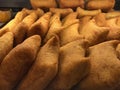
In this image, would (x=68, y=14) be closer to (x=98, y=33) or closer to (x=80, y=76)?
(x=98, y=33)

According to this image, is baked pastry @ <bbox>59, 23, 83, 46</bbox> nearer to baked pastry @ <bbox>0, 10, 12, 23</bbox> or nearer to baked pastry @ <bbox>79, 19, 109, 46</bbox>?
baked pastry @ <bbox>79, 19, 109, 46</bbox>

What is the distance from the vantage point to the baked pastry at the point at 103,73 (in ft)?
2.07

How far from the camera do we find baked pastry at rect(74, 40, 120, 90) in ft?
2.07

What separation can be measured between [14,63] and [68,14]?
75cm

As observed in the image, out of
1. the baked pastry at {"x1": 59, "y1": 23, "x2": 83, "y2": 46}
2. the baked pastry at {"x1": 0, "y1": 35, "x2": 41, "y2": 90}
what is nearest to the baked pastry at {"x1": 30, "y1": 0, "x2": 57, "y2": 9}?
the baked pastry at {"x1": 59, "y1": 23, "x2": 83, "y2": 46}

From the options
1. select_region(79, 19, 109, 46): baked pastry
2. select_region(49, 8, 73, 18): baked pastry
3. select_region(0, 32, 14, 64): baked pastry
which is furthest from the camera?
select_region(49, 8, 73, 18): baked pastry

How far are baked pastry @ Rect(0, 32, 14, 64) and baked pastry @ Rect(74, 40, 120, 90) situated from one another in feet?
0.79

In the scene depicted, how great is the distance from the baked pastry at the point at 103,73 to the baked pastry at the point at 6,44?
241 millimetres

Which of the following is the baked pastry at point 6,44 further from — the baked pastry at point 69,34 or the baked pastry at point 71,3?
the baked pastry at point 71,3

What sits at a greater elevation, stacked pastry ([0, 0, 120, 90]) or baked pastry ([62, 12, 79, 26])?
stacked pastry ([0, 0, 120, 90])

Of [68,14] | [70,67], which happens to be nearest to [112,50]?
[70,67]

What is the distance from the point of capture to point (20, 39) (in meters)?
0.93

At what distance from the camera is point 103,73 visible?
0.65 meters

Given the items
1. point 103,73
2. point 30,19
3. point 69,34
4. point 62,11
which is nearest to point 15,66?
point 103,73
